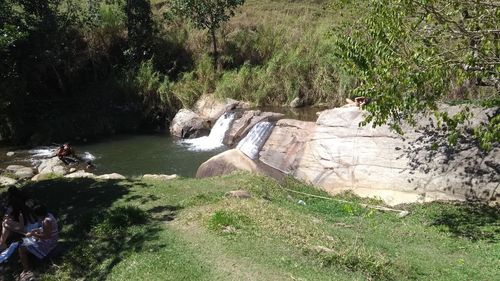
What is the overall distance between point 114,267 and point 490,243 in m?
7.44

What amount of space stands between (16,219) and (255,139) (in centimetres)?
1276

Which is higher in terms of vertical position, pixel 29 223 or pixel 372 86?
pixel 372 86

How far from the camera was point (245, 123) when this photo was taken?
22.7 m

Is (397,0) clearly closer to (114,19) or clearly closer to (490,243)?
(490,243)

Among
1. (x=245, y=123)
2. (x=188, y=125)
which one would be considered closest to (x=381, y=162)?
(x=245, y=123)

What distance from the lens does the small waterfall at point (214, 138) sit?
23156mm

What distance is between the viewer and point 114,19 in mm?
30531

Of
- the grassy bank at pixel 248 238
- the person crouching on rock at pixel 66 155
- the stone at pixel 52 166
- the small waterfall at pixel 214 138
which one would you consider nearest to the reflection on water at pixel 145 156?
the small waterfall at pixel 214 138

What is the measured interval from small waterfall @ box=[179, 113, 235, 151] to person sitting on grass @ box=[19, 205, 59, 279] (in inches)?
563

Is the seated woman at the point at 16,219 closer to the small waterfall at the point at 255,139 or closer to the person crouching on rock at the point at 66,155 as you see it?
the small waterfall at the point at 255,139

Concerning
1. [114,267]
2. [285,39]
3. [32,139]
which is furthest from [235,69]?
[114,267]

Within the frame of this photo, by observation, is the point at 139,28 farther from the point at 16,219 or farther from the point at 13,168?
the point at 16,219

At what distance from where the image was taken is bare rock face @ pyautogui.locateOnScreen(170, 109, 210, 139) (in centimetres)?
2477

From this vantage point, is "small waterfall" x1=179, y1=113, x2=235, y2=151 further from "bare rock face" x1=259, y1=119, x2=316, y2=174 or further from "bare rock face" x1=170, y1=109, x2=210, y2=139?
"bare rock face" x1=259, y1=119, x2=316, y2=174
